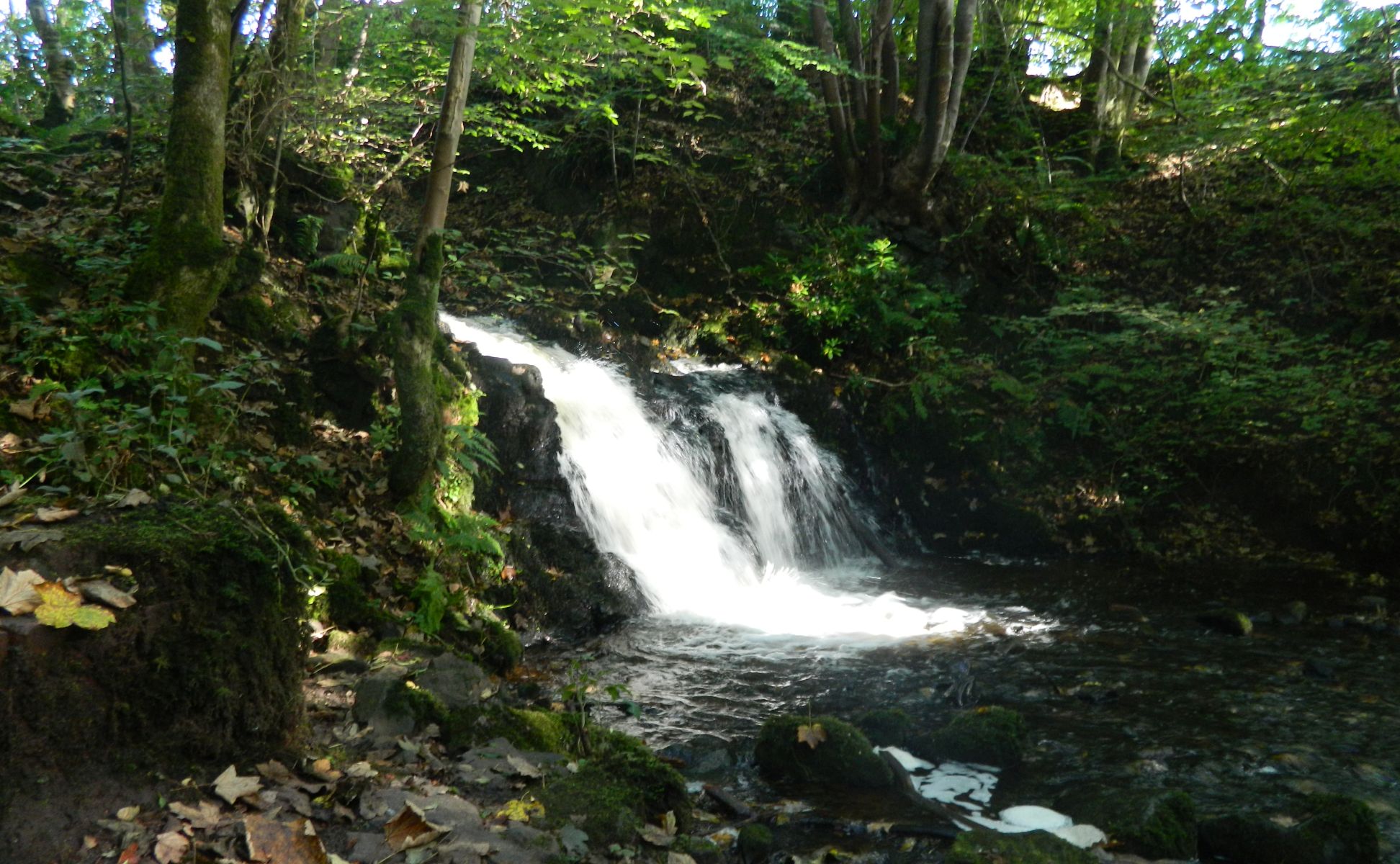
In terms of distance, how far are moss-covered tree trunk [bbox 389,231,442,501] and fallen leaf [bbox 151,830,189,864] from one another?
384 centimetres

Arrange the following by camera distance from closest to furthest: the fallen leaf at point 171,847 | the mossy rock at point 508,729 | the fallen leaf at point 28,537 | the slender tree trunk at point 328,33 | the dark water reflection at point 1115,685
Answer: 1. the fallen leaf at point 171,847
2. the fallen leaf at point 28,537
3. the mossy rock at point 508,729
4. the dark water reflection at point 1115,685
5. the slender tree trunk at point 328,33

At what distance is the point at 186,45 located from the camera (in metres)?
5.50

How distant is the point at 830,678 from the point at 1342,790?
303cm

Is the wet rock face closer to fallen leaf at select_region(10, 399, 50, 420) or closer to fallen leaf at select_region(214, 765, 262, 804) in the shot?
fallen leaf at select_region(10, 399, 50, 420)

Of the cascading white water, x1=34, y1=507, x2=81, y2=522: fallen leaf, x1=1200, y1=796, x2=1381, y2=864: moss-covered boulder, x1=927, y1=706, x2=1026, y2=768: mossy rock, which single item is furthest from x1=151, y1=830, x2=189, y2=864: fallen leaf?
the cascading white water

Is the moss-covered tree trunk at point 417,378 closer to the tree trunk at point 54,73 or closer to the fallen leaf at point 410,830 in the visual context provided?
the fallen leaf at point 410,830

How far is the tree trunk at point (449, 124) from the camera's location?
6.03 meters

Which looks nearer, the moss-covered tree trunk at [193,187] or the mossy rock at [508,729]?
the mossy rock at [508,729]

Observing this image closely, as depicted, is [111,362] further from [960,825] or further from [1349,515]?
[1349,515]

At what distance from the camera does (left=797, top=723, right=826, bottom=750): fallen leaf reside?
15.7 feet

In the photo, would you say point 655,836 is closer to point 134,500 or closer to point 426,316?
point 134,500

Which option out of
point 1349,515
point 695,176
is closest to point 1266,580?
point 1349,515

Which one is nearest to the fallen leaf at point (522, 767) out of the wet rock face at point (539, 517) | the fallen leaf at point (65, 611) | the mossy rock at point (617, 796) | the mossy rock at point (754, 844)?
the mossy rock at point (617, 796)

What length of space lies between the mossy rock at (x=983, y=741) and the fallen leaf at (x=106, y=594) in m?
4.21
